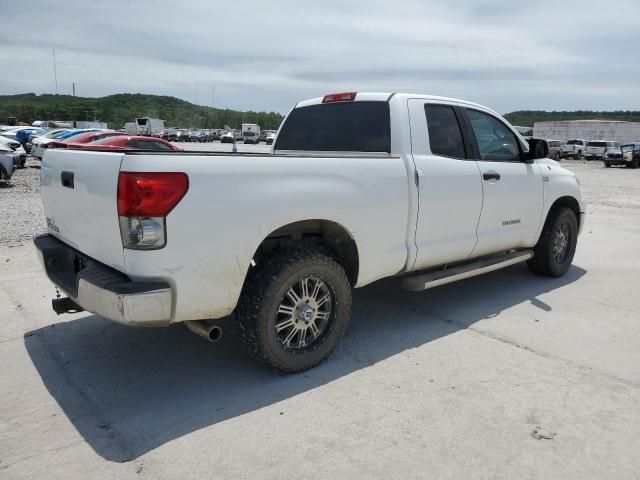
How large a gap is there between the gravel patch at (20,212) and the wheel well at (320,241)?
520 cm

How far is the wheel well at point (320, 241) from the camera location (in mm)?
3463

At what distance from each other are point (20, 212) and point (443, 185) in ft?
28.4

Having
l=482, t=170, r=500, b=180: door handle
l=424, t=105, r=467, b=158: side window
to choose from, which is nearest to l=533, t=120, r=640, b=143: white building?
l=482, t=170, r=500, b=180: door handle

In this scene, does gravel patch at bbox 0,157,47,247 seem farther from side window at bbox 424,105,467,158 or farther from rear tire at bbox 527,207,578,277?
rear tire at bbox 527,207,578,277

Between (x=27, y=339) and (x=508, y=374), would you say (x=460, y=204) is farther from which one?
(x=27, y=339)

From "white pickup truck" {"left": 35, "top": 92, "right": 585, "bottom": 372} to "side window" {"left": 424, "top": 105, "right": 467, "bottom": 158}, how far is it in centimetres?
1

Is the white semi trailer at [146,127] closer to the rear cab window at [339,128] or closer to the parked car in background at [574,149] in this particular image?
the parked car in background at [574,149]

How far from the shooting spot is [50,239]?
12.3 ft

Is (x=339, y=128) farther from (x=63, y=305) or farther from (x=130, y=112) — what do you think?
(x=130, y=112)

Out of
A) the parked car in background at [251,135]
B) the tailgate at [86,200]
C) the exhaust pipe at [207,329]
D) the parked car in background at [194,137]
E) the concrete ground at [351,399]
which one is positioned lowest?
the parked car in background at [194,137]

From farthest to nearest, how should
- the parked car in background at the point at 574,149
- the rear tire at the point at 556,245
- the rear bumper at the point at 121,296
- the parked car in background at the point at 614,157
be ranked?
the parked car in background at the point at 574,149, the parked car in background at the point at 614,157, the rear tire at the point at 556,245, the rear bumper at the point at 121,296

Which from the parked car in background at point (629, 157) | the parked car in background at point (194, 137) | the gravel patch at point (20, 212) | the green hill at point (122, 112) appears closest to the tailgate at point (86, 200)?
the gravel patch at point (20, 212)

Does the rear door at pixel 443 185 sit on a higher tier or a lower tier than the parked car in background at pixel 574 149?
higher

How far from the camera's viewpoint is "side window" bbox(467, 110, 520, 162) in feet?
15.8
